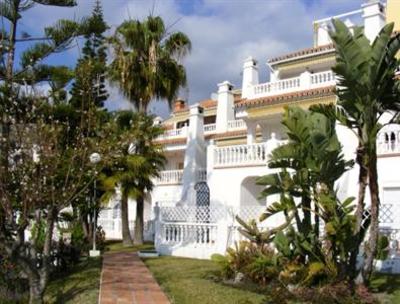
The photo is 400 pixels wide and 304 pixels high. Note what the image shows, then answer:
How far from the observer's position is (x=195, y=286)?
9891mm

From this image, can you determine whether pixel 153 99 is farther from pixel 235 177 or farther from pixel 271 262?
pixel 271 262

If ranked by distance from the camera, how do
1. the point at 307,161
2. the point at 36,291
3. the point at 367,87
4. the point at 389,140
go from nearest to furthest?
the point at 36,291 → the point at 367,87 → the point at 307,161 → the point at 389,140

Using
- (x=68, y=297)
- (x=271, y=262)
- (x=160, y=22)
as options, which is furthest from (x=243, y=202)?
(x=68, y=297)

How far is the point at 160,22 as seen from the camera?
20812 millimetres

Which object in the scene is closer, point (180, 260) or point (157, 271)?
point (157, 271)

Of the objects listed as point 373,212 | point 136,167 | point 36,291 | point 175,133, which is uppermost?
point 175,133

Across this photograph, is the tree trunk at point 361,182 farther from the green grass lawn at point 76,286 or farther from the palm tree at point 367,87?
the green grass lawn at point 76,286

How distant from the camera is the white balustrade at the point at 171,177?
2708 cm

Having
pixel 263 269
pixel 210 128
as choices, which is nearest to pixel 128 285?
pixel 263 269

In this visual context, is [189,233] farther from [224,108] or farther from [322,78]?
[224,108]

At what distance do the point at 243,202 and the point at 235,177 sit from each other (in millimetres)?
1095

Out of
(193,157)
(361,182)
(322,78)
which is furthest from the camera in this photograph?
(193,157)

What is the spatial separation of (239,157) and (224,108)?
10630 millimetres

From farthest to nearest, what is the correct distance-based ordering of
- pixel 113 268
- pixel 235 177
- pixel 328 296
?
pixel 235 177 < pixel 113 268 < pixel 328 296
